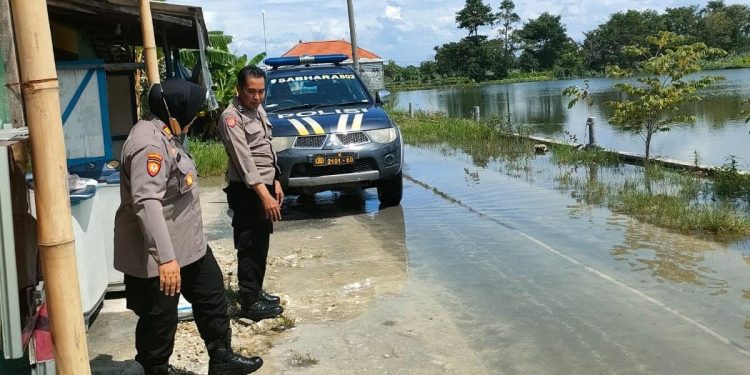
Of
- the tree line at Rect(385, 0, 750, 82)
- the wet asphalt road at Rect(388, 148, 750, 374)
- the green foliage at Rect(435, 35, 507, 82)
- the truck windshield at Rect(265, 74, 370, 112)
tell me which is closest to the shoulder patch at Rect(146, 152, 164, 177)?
the wet asphalt road at Rect(388, 148, 750, 374)

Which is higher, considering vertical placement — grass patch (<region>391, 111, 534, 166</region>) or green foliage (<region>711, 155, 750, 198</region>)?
grass patch (<region>391, 111, 534, 166</region>)

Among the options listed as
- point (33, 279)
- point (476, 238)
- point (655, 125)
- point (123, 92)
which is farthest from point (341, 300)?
point (655, 125)

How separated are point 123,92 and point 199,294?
6.38m

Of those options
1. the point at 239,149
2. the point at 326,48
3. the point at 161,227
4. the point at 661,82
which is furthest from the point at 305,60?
the point at 326,48

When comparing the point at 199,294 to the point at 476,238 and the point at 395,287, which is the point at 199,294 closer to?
the point at 395,287

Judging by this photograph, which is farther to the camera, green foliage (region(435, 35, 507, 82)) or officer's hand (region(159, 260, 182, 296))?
green foliage (region(435, 35, 507, 82))

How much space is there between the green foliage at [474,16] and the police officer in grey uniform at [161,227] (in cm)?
9847

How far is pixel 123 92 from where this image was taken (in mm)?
9406

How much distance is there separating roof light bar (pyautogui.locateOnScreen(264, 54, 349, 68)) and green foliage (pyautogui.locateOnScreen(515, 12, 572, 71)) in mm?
93891

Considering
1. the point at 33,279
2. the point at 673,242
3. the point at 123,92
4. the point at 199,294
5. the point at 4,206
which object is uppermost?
the point at 123,92

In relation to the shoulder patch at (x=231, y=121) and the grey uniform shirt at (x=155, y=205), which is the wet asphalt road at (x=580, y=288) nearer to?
the grey uniform shirt at (x=155, y=205)

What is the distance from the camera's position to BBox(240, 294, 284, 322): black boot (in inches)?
194

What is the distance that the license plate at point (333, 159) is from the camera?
841cm

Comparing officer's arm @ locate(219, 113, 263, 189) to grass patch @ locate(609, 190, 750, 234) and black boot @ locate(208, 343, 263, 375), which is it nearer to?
black boot @ locate(208, 343, 263, 375)
